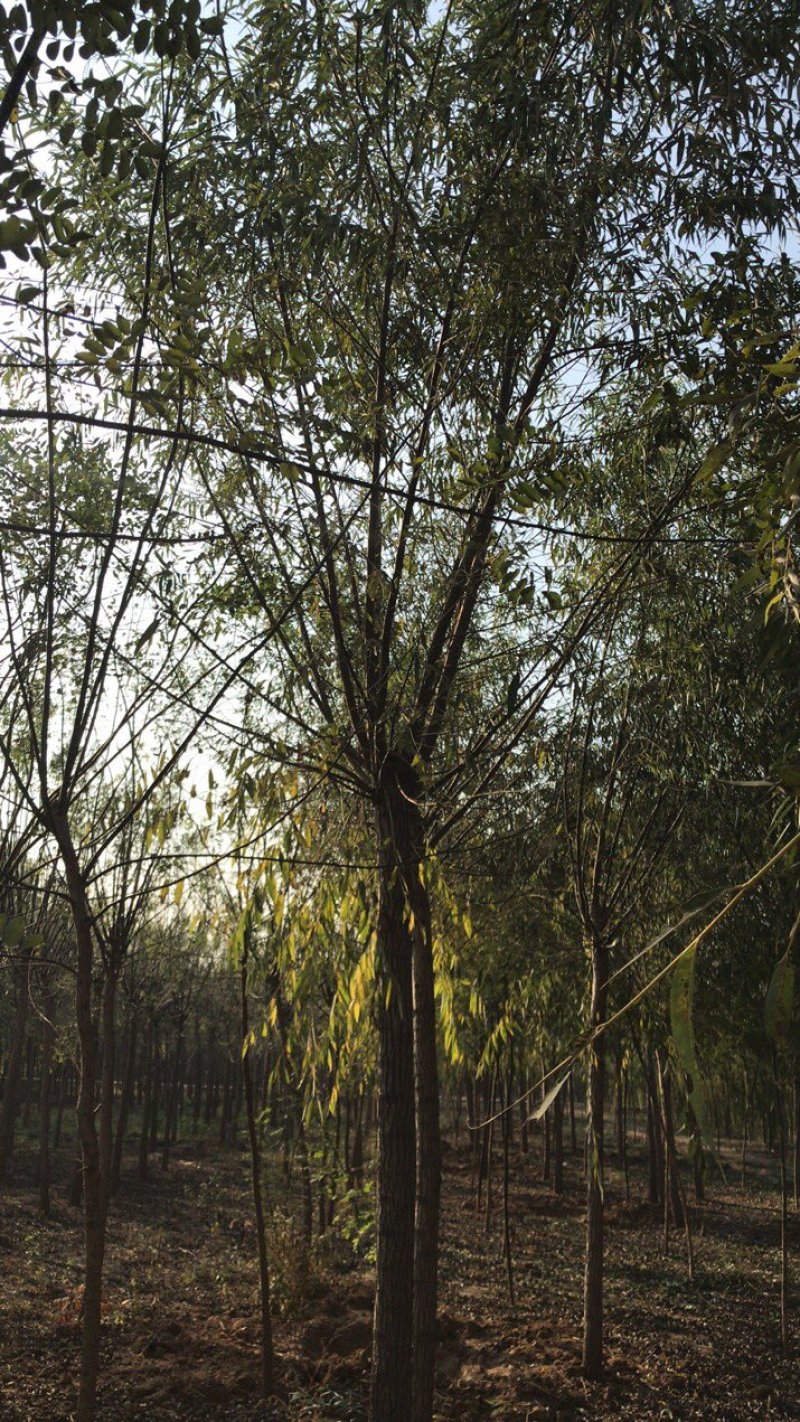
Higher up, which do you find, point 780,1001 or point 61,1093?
point 780,1001

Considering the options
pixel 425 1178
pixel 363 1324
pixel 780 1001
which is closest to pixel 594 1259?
pixel 363 1324

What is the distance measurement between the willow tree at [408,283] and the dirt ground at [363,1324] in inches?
150

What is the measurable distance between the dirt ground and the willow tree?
3.80 meters

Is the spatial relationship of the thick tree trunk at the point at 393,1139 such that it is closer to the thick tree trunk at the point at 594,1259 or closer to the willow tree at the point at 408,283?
the willow tree at the point at 408,283

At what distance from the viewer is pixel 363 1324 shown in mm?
8336

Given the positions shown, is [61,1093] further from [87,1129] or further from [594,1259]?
[87,1129]

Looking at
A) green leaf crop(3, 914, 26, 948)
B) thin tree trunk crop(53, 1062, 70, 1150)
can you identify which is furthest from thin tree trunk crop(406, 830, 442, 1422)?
thin tree trunk crop(53, 1062, 70, 1150)

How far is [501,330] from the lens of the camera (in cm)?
394

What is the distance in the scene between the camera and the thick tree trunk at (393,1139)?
12.9ft

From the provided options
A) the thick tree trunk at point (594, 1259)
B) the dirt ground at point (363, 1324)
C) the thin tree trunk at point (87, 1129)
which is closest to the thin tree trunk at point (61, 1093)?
the dirt ground at point (363, 1324)

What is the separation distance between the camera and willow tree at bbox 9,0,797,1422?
3.40 meters

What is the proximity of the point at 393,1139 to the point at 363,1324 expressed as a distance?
530 cm

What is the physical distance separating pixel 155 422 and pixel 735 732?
379 cm

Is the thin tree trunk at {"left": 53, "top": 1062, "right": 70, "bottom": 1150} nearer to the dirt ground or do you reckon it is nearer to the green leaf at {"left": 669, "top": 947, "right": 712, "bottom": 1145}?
the dirt ground
